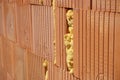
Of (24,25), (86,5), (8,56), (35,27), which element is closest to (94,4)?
(86,5)

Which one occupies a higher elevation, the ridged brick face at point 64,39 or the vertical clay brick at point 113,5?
the vertical clay brick at point 113,5

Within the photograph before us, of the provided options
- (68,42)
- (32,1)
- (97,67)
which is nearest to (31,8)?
(32,1)

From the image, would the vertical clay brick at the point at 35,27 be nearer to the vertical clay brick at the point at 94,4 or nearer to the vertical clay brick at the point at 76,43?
the vertical clay brick at the point at 76,43

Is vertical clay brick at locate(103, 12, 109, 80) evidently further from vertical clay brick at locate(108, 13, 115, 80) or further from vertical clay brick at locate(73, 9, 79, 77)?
vertical clay brick at locate(73, 9, 79, 77)

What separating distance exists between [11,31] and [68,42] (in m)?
1.30

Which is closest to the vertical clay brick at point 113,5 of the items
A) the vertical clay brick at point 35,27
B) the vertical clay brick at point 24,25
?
the vertical clay brick at point 35,27

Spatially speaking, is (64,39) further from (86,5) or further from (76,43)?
(86,5)

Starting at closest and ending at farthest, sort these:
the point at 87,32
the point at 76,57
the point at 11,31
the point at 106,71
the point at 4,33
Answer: the point at 106,71 → the point at 87,32 → the point at 76,57 → the point at 11,31 → the point at 4,33

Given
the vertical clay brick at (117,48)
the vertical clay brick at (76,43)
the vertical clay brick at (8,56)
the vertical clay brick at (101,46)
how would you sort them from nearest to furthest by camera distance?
1. the vertical clay brick at (117,48)
2. the vertical clay brick at (101,46)
3. the vertical clay brick at (76,43)
4. the vertical clay brick at (8,56)

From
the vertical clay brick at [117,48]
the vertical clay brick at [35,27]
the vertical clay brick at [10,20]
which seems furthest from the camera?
the vertical clay brick at [10,20]

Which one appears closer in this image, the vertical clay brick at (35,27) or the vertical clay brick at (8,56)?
the vertical clay brick at (35,27)

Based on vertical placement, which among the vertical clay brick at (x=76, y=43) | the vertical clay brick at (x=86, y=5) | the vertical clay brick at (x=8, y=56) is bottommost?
the vertical clay brick at (x=8, y=56)

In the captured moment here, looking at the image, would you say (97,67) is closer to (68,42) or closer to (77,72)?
(77,72)

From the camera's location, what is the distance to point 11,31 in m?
3.04
